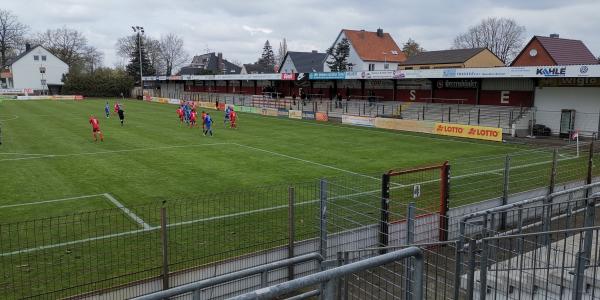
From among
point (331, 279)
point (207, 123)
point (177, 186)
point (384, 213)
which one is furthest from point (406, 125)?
point (331, 279)

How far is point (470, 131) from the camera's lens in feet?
107

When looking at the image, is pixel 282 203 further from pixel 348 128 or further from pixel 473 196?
pixel 348 128

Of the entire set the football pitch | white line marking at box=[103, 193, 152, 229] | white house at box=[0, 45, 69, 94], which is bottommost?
white line marking at box=[103, 193, 152, 229]

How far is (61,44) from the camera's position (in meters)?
120

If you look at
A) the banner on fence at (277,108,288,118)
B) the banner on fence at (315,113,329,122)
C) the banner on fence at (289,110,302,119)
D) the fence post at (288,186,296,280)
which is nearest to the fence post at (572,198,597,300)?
the fence post at (288,186,296,280)

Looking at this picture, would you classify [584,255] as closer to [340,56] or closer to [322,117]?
[322,117]

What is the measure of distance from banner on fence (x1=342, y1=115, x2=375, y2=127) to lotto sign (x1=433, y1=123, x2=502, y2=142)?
21.4 feet

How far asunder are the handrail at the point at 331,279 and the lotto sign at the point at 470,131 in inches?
1173

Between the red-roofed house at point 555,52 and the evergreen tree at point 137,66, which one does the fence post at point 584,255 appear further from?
the evergreen tree at point 137,66

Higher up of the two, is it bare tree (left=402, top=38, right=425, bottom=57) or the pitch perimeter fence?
bare tree (left=402, top=38, right=425, bottom=57)

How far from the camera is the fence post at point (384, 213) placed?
1004 centimetres

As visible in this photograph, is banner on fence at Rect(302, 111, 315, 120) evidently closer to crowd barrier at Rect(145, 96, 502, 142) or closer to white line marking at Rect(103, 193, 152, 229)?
crowd barrier at Rect(145, 96, 502, 142)

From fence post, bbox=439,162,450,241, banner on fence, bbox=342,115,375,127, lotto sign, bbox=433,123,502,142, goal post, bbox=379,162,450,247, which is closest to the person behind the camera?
goal post, bbox=379,162,450,247

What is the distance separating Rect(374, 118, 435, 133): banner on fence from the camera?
35.9 metres
